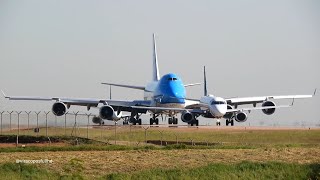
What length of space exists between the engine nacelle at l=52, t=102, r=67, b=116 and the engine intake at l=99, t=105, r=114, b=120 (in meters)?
4.51

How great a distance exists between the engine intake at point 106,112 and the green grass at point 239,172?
134 ft

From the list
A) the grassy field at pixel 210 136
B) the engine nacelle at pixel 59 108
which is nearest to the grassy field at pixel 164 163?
the grassy field at pixel 210 136

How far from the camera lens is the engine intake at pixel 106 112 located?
2990 inches

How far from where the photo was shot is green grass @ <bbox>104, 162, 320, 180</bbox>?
107ft

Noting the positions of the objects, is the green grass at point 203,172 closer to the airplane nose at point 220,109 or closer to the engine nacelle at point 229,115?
the airplane nose at point 220,109

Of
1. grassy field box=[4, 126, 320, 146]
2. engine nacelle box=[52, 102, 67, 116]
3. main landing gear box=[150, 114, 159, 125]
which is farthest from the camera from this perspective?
main landing gear box=[150, 114, 159, 125]

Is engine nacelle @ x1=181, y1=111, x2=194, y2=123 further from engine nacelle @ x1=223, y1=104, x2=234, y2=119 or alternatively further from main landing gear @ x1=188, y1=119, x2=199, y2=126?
engine nacelle @ x1=223, y1=104, x2=234, y2=119

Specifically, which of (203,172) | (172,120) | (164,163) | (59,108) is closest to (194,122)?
(172,120)

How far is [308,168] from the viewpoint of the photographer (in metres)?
35.8

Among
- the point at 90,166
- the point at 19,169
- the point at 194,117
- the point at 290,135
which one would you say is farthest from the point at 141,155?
the point at 194,117

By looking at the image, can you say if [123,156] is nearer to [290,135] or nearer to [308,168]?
[308,168]

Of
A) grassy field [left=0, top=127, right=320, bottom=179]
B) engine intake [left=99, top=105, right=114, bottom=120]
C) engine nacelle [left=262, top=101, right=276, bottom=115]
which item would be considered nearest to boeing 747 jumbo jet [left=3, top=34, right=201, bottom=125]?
engine intake [left=99, top=105, right=114, bottom=120]

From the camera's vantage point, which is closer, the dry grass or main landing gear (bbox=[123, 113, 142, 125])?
the dry grass

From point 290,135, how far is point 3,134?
24.4 meters
